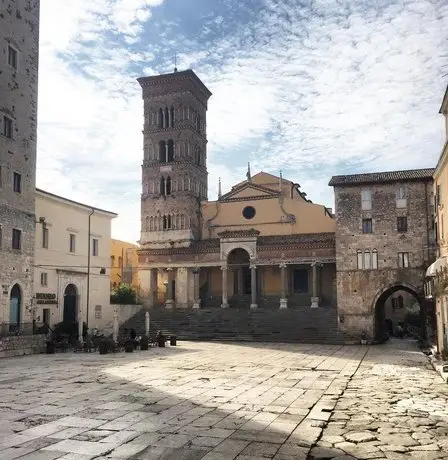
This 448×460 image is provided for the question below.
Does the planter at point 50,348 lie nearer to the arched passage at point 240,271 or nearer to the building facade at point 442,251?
the building facade at point 442,251

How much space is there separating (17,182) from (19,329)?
712 cm

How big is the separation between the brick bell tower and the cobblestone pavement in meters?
27.9

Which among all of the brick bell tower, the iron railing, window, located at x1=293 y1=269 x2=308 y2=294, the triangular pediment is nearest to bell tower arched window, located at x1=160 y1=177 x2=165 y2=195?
the brick bell tower

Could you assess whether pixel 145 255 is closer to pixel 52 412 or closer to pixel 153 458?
pixel 52 412

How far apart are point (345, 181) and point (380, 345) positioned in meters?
10.2

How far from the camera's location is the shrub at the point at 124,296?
142 ft

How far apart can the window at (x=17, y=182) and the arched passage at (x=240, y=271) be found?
2035cm

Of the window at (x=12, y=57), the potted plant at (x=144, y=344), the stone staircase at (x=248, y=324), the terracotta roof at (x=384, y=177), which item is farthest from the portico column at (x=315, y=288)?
the window at (x=12, y=57)

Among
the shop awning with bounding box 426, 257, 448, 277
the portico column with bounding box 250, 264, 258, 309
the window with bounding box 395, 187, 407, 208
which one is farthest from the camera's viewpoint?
the portico column with bounding box 250, 264, 258, 309

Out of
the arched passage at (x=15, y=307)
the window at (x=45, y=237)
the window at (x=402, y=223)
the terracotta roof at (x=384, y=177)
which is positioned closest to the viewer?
the arched passage at (x=15, y=307)

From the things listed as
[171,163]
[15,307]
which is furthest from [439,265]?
[171,163]

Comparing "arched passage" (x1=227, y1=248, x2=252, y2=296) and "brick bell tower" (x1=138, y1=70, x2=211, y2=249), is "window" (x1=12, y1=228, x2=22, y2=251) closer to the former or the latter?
"arched passage" (x1=227, y1=248, x2=252, y2=296)

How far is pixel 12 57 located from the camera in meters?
27.8

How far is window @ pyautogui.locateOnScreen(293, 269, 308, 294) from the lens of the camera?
44.7m
